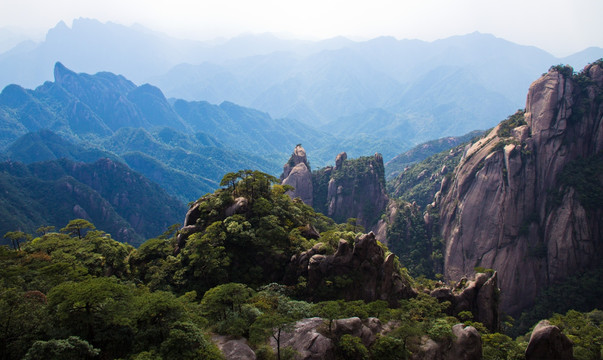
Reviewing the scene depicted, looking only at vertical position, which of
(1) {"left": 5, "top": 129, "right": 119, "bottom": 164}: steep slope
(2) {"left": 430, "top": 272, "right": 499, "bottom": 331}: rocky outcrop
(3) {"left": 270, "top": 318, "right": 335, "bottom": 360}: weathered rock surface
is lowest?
(2) {"left": 430, "top": 272, "right": 499, "bottom": 331}: rocky outcrop

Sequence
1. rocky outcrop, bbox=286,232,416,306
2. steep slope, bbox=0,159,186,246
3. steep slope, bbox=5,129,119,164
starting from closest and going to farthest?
rocky outcrop, bbox=286,232,416,306
steep slope, bbox=0,159,186,246
steep slope, bbox=5,129,119,164

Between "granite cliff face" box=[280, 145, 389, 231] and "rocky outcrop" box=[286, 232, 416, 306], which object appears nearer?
"rocky outcrop" box=[286, 232, 416, 306]

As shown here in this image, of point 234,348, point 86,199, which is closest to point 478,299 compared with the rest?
point 234,348

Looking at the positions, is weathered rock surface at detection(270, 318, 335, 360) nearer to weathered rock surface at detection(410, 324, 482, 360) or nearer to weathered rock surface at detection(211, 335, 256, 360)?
weathered rock surface at detection(211, 335, 256, 360)

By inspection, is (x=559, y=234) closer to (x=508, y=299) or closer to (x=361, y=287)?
(x=508, y=299)

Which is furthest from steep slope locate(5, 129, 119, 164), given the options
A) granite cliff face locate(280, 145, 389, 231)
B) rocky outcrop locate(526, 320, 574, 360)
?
rocky outcrop locate(526, 320, 574, 360)

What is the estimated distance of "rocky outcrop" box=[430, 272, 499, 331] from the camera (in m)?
33.7

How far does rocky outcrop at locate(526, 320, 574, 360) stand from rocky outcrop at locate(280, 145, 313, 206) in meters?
74.2

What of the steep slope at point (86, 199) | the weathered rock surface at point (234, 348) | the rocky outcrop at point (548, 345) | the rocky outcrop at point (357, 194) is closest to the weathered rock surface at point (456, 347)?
the rocky outcrop at point (548, 345)

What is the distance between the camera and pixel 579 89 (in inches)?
2527

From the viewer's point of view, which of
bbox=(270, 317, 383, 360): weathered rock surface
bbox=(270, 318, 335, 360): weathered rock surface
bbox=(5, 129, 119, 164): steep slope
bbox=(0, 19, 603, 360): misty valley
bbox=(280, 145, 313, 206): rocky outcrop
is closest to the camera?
bbox=(0, 19, 603, 360): misty valley

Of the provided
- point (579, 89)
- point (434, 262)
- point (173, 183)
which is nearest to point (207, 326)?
point (434, 262)

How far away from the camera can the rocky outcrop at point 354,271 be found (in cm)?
3128

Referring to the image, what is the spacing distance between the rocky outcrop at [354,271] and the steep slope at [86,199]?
86067 millimetres
